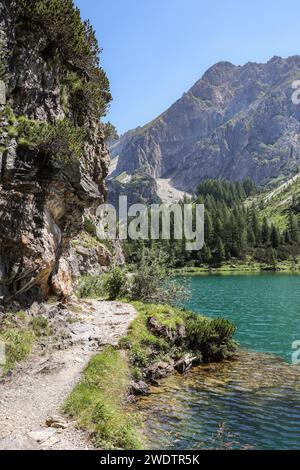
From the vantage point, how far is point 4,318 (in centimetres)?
2469

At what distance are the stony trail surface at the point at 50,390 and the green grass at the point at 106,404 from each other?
19.1 inches

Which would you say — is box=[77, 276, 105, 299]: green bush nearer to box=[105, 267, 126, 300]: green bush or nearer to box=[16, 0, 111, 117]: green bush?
box=[105, 267, 126, 300]: green bush

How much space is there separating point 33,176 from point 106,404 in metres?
15.0

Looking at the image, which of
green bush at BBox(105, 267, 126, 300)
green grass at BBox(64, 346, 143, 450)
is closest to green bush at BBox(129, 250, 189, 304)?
green bush at BBox(105, 267, 126, 300)

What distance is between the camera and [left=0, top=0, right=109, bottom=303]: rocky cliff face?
2600 centimetres

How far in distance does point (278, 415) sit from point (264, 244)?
183535mm

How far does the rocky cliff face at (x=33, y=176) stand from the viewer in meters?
26.0

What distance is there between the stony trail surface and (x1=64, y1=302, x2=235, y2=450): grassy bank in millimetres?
598

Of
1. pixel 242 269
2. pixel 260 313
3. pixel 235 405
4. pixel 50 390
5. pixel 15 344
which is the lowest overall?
pixel 242 269

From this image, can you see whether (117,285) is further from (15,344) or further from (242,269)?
(242,269)

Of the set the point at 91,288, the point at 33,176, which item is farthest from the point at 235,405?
the point at 91,288

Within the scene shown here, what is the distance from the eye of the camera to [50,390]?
1964cm
